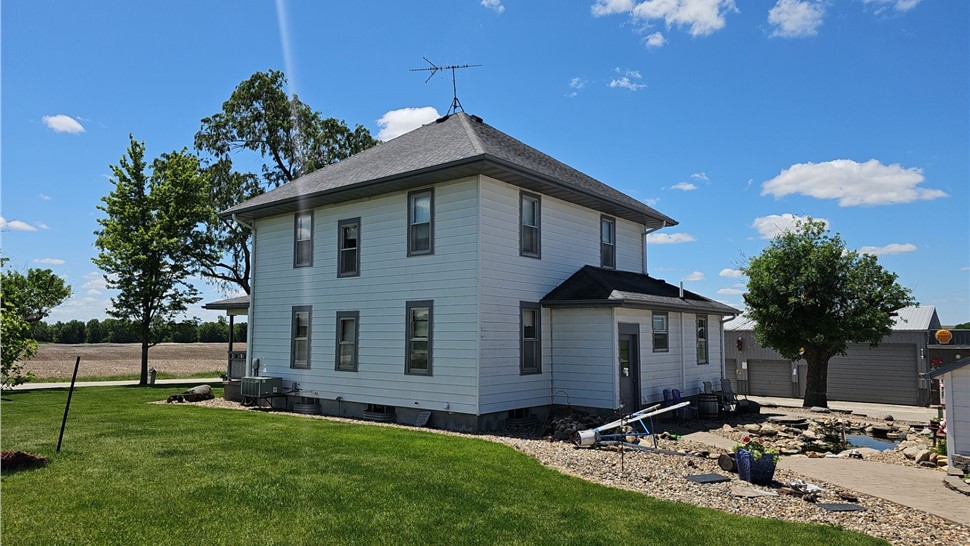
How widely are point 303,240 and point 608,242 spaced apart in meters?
8.93

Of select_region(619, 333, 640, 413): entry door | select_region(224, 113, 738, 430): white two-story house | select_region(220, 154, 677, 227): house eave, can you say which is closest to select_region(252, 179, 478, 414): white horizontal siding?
select_region(224, 113, 738, 430): white two-story house

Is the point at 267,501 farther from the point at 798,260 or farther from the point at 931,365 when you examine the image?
the point at 931,365

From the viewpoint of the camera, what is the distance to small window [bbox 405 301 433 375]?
567 inches

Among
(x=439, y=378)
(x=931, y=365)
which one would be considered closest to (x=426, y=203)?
(x=439, y=378)

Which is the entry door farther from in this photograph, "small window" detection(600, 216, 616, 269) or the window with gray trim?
"small window" detection(600, 216, 616, 269)

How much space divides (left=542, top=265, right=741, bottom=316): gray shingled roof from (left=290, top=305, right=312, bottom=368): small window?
6.85 metres

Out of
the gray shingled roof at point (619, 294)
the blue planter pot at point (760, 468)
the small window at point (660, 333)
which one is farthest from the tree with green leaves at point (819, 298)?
the blue planter pot at point (760, 468)

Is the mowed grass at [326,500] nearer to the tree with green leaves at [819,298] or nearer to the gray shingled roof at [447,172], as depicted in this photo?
the gray shingled roof at [447,172]

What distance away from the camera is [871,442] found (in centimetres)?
1483

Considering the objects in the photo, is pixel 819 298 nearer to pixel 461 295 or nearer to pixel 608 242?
pixel 608 242

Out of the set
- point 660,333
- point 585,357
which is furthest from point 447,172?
point 660,333

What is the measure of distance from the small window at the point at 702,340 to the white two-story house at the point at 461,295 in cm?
10

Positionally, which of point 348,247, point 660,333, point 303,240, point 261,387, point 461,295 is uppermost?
point 303,240

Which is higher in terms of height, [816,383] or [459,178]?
[459,178]
